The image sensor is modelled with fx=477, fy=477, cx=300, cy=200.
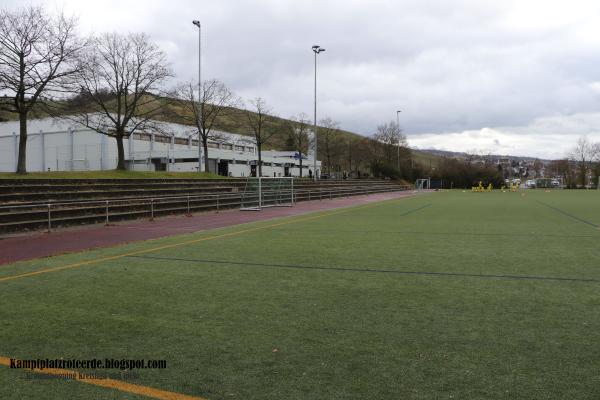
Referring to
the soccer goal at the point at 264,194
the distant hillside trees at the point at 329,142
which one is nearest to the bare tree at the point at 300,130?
the distant hillside trees at the point at 329,142

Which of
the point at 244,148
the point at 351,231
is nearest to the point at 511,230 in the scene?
the point at 351,231

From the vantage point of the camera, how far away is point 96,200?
17719mm

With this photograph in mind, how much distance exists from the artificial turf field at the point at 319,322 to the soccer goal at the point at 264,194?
51.3 feet

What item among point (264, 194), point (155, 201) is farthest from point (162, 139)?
point (155, 201)

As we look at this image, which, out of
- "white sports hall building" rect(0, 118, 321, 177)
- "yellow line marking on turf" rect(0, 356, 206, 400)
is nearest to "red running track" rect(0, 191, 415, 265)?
"yellow line marking on turf" rect(0, 356, 206, 400)

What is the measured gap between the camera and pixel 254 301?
5840 mm

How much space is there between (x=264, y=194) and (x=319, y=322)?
21866mm

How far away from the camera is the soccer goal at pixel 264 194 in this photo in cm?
2542

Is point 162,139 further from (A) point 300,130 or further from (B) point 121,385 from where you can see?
(B) point 121,385

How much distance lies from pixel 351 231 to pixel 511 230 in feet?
15.8

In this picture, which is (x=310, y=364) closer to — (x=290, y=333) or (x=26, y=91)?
(x=290, y=333)

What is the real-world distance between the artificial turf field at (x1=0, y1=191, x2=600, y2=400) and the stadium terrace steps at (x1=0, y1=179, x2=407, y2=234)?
6492mm

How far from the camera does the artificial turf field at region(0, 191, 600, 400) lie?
11.4 feet

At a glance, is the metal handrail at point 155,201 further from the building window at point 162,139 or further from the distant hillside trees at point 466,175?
the distant hillside trees at point 466,175
